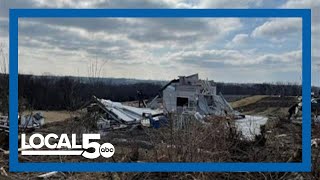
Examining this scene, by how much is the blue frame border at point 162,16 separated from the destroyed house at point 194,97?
2.35 feet

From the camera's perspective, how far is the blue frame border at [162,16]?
17.5 ft

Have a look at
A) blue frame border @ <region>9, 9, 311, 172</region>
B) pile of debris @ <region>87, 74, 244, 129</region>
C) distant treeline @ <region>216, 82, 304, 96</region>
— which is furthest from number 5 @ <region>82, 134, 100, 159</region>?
distant treeline @ <region>216, 82, 304, 96</region>

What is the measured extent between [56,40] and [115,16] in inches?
30.0

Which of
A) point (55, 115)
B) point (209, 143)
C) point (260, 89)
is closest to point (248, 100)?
point (260, 89)

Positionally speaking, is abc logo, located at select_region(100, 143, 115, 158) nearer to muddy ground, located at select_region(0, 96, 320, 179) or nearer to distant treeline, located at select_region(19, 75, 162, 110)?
muddy ground, located at select_region(0, 96, 320, 179)

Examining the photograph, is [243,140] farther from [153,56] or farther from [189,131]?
[153,56]

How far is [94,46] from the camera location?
552 centimetres

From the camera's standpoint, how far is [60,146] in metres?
5.45

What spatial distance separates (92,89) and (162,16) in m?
1.20

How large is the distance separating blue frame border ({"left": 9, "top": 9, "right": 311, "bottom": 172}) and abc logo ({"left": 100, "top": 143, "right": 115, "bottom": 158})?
5.5 inches

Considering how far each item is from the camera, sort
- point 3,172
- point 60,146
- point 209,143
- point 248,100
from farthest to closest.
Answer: point 3,172 → point 209,143 → point 248,100 → point 60,146

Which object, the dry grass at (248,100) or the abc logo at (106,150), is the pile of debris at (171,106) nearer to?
the dry grass at (248,100)

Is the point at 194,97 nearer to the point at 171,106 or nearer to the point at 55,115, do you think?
the point at 171,106

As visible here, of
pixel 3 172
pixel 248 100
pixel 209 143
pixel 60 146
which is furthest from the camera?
pixel 3 172
